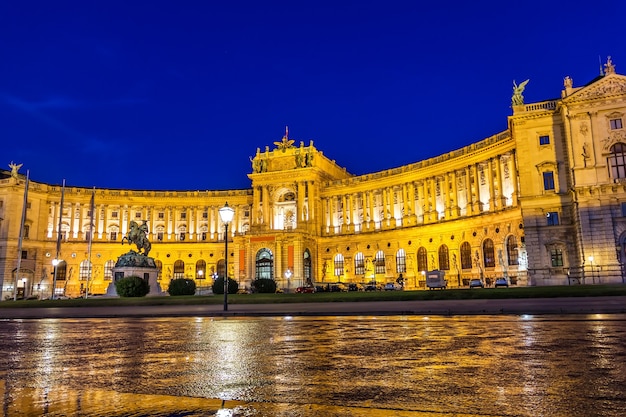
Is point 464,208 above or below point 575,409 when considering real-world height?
above

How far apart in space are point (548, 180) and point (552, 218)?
435 centimetres

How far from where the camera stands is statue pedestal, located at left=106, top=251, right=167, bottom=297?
45625mm

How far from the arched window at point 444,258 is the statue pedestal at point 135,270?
41001 millimetres

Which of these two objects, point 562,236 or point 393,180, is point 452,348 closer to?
point 562,236

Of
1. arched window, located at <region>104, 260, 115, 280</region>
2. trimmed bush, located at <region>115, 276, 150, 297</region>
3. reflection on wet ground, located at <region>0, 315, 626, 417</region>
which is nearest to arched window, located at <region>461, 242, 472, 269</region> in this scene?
trimmed bush, located at <region>115, 276, 150, 297</region>

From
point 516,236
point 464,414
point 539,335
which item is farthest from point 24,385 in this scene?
point 516,236

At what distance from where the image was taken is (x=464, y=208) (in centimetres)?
7094

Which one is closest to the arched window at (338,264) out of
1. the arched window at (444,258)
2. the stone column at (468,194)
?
the arched window at (444,258)

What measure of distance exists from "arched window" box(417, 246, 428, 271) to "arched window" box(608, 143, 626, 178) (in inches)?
1173

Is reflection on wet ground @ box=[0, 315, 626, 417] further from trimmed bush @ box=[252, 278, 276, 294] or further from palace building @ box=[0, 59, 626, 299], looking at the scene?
palace building @ box=[0, 59, 626, 299]

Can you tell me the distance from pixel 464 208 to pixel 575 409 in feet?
225

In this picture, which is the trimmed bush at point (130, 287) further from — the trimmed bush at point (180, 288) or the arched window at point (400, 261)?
the arched window at point (400, 261)

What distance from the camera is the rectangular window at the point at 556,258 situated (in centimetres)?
5266

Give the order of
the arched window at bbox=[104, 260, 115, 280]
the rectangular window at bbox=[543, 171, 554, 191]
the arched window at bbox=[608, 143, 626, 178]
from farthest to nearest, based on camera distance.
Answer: the arched window at bbox=[104, 260, 115, 280] → the rectangular window at bbox=[543, 171, 554, 191] → the arched window at bbox=[608, 143, 626, 178]
